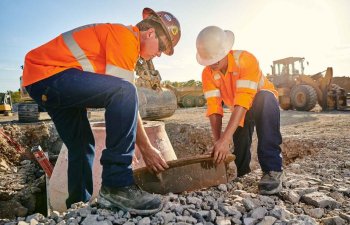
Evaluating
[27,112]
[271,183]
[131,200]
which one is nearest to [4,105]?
[27,112]

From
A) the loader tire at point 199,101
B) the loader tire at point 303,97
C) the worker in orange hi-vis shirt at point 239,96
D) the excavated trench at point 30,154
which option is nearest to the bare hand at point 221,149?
the worker in orange hi-vis shirt at point 239,96

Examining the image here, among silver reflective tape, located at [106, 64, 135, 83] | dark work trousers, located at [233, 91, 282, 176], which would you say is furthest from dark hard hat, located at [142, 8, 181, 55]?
dark work trousers, located at [233, 91, 282, 176]

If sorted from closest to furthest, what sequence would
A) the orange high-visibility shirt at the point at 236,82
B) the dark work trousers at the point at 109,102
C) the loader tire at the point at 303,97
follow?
1. the dark work trousers at the point at 109,102
2. the orange high-visibility shirt at the point at 236,82
3. the loader tire at the point at 303,97

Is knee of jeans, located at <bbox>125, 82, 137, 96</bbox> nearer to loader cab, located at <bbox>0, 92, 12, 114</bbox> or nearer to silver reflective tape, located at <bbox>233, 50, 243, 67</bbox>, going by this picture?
silver reflective tape, located at <bbox>233, 50, 243, 67</bbox>

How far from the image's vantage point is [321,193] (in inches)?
93.2

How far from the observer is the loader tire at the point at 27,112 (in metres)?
11.9

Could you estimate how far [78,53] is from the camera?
201 centimetres

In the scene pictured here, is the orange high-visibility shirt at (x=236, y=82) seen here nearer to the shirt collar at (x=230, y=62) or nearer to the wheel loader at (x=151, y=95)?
the shirt collar at (x=230, y=62)

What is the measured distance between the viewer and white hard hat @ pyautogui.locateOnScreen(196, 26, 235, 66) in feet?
8.82

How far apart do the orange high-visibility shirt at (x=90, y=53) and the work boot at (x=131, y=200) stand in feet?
2.37

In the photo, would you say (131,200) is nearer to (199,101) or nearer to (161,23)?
(161,23)

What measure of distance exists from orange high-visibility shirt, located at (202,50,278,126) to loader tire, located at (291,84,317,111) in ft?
36.9

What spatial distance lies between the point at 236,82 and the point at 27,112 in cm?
1131

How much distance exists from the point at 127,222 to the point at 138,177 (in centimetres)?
49
